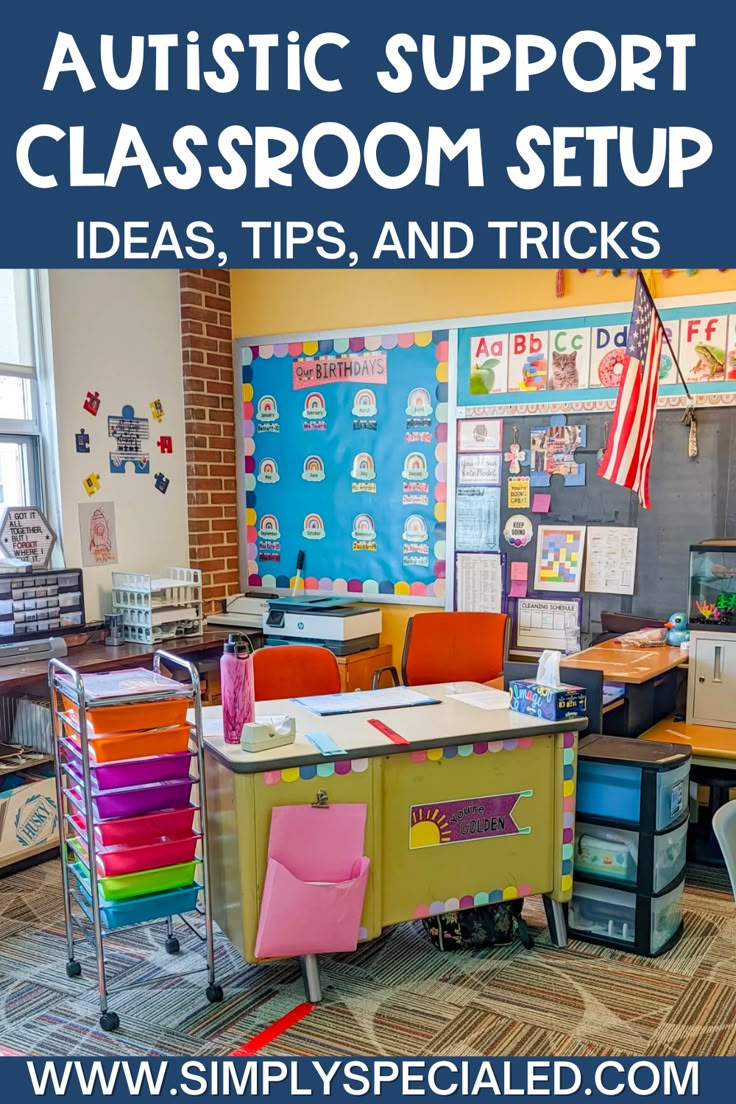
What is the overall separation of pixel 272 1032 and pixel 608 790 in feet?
4.04

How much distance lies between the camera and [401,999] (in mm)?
2684

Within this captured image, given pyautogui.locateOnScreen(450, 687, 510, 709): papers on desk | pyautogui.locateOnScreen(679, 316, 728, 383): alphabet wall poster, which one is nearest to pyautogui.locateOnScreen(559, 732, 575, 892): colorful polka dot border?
pyautogui.locateOnScreen(450, 687, 510, 709): papers on desk

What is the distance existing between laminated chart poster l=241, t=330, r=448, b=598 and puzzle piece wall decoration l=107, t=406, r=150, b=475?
26.7 inches

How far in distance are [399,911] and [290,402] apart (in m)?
3.11

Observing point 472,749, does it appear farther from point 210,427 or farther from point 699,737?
point 210,427

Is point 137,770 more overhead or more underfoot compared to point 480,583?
more underfoot

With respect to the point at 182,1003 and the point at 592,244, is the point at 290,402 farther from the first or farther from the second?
the point at 182,1003

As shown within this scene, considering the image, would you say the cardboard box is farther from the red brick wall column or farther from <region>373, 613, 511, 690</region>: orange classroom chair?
the red brick wall column

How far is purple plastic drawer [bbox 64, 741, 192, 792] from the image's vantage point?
8.40 ft

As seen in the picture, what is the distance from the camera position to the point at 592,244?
3.19 meters

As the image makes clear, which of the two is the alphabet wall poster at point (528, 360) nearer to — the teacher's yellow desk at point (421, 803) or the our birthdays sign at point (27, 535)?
the teacher's yellow desk at point (421, 803)

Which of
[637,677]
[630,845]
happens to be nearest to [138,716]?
[630,845]

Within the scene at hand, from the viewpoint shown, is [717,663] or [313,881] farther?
[717,663]

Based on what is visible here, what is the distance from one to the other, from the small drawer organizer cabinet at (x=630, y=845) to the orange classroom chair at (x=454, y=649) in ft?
3.71
